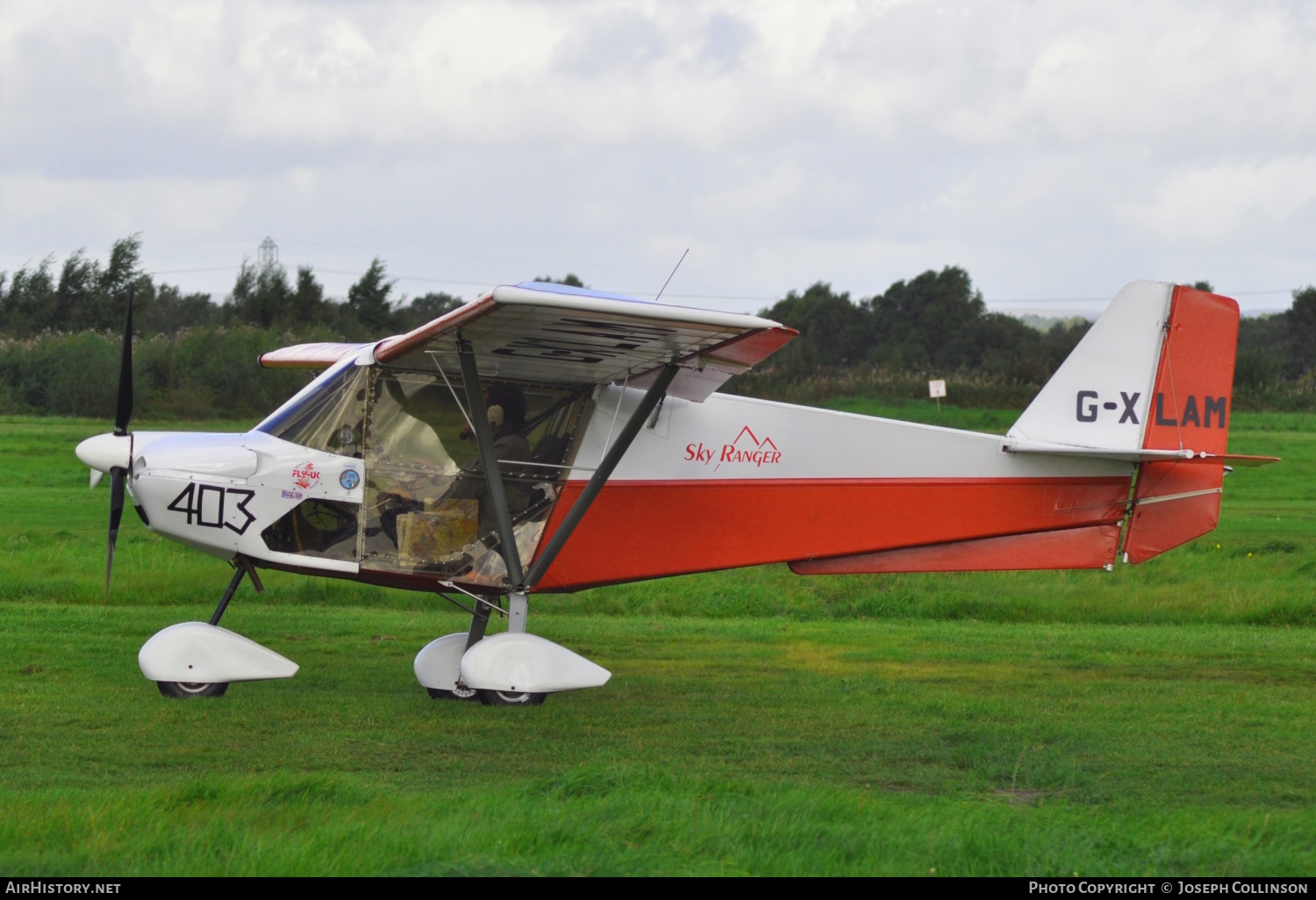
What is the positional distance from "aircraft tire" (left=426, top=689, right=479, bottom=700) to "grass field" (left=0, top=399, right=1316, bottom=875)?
10 cm

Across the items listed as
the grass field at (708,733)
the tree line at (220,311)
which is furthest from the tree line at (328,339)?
the grass field at (708,733)

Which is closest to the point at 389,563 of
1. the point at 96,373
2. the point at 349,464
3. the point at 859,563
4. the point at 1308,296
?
the point at 349,464

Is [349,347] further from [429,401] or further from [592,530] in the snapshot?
[592,530]

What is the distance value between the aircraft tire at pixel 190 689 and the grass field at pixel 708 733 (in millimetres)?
153

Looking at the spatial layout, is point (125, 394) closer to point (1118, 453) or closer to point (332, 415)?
point (332, 415)

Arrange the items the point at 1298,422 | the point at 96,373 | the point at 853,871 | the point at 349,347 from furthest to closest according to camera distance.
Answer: the point at 1298,422 < the point at 96,373 < the point at 349,347 < the point at 853,871

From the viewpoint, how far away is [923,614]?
496 inches

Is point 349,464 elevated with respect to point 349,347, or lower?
lower

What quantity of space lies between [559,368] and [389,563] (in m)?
1.69

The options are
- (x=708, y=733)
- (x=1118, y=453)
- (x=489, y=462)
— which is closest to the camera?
(x=708, y=733)

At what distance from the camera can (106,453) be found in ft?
25.0

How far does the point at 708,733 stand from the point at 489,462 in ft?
7.10

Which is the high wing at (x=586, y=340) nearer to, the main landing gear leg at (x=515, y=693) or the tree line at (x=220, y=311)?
the main landing gear leg at (x=515, y=693)

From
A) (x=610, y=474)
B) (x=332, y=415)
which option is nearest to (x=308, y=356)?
(x=332, y=415)
